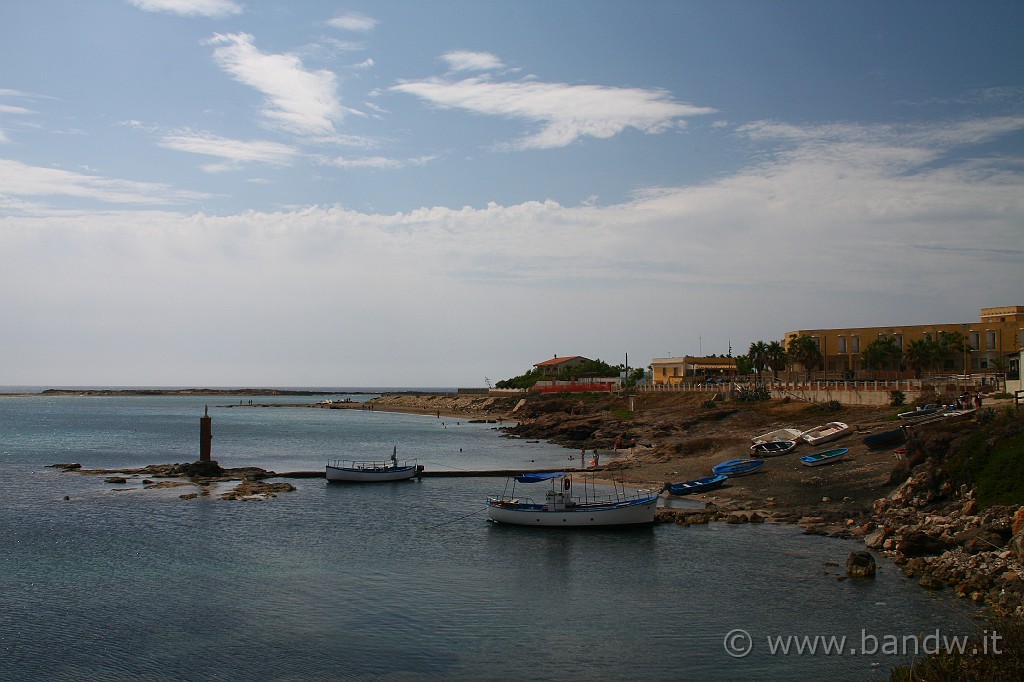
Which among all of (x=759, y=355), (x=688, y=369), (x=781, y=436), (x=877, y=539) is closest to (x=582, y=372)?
(x=688, y=369)

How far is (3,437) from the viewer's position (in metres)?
109

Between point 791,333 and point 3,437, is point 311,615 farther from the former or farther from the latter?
point 3,437

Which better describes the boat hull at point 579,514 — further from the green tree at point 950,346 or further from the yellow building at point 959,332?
the green tree at point 950,346

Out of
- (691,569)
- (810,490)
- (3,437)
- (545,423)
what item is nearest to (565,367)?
(545,423)

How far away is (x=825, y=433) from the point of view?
185 ft

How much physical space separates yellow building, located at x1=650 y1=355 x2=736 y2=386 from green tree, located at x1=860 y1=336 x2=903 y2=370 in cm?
3529

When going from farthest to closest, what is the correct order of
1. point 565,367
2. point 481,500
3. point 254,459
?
point 565,367 → point 254,459 → point 481,500

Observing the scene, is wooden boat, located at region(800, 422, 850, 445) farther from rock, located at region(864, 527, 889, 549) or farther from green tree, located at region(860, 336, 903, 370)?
green tree, located at region(860, 336, 903, 370)

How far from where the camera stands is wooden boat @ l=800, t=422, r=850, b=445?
55.7 metres

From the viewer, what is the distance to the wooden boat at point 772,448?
5556cm

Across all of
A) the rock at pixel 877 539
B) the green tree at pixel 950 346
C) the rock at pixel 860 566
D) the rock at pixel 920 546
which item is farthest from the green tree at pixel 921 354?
the rock at pixel 860 566

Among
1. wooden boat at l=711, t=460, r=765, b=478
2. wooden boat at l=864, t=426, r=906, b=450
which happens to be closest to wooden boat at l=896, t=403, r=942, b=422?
wooden boat at l=864, t=426, r=906, b=450

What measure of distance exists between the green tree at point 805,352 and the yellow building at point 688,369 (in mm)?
26995

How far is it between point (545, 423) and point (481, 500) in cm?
5710
